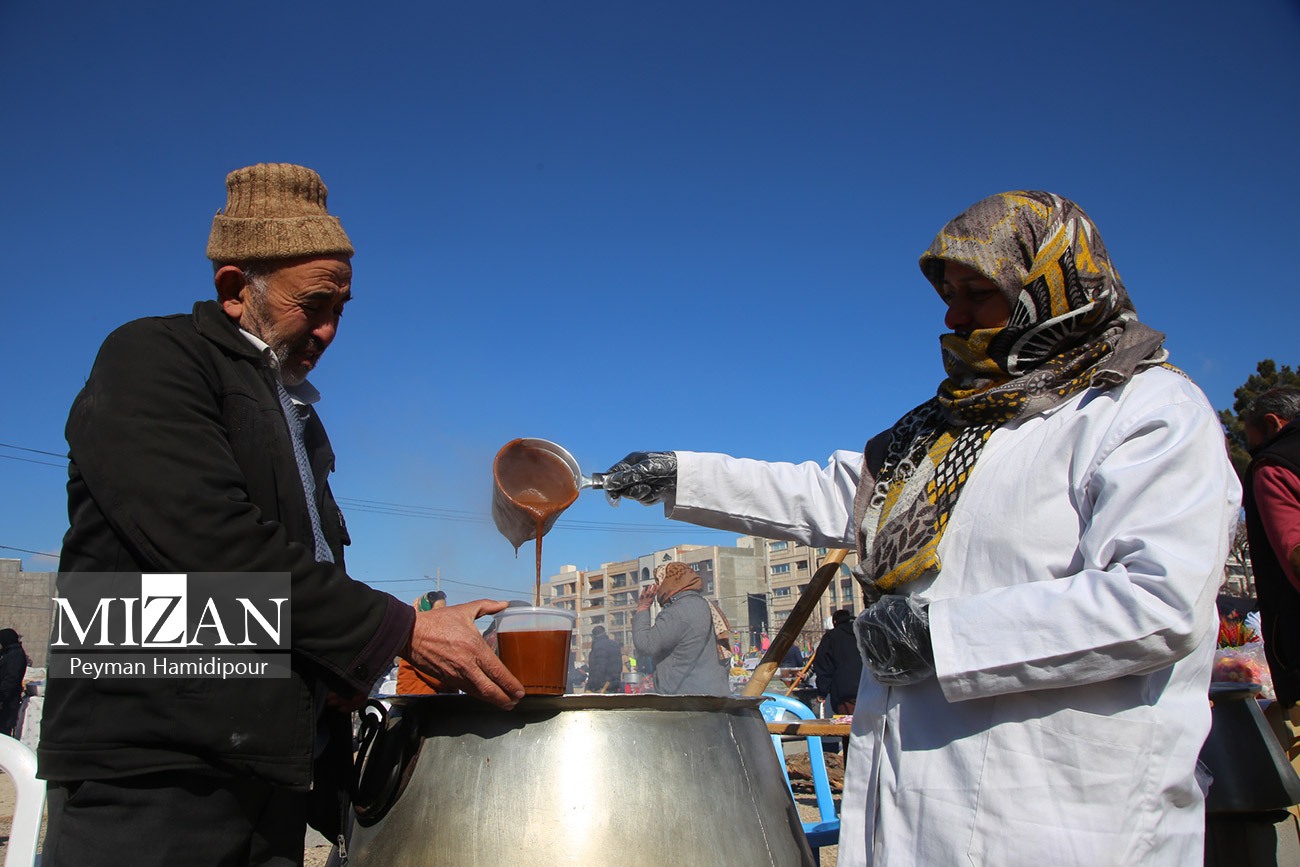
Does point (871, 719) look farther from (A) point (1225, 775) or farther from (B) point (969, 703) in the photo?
(A) point (1225, 775)

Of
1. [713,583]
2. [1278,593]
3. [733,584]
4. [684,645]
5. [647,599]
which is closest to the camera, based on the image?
[1278,593]

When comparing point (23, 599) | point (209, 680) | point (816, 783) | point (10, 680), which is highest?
point (23, 599)

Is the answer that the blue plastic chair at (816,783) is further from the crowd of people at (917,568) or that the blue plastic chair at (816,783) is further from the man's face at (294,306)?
the man's face at (294,306)

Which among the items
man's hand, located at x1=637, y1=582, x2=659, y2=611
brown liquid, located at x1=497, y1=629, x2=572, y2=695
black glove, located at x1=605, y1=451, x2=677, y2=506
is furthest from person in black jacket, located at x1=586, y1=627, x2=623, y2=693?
brown liquid, located at x1=497, y1=629, x2=572, y2=695

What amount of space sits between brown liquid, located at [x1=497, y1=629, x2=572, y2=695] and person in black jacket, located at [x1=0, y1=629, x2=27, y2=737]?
11.0 m

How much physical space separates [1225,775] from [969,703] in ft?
4.34

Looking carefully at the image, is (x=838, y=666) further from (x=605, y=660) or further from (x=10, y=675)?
(x=10, y=675)

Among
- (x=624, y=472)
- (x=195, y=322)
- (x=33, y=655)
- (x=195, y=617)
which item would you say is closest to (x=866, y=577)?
(x=624, y=472)

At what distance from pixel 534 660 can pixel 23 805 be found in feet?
4.85

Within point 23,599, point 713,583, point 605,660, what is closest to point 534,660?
point 605,660

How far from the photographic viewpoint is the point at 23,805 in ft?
7.34

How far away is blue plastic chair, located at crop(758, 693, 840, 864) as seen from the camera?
11.8ft

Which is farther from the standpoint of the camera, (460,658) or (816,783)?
(816,783)

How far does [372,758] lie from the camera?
5.90 feet
